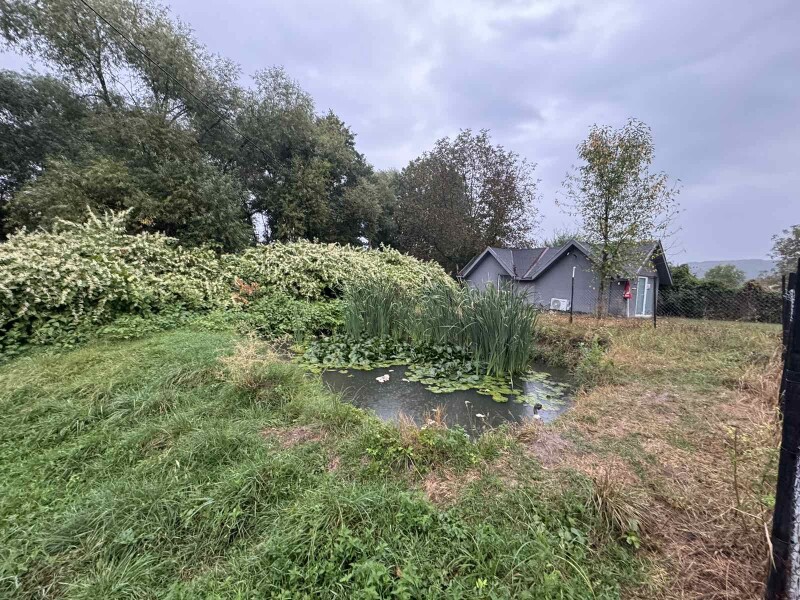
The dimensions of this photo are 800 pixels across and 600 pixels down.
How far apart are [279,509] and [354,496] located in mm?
393

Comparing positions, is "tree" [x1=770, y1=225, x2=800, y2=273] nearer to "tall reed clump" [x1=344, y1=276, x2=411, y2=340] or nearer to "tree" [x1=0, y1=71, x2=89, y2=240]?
"tall reed clump" [x1=344, y1=276, x2=411, y2=340]

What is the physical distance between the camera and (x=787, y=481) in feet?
3.38

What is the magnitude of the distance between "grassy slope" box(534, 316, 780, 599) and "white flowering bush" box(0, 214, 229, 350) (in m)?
6.07

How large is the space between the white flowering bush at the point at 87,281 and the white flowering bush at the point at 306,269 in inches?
38.2

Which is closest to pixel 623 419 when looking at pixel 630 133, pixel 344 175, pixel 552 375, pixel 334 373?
pixel 552 375

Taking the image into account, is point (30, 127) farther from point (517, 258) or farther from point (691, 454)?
point (517, 258)

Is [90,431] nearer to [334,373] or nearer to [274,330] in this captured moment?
[334,373]

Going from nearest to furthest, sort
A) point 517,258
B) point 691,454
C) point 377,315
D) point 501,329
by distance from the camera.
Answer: point 691,454
point 501,329
point 377,315
point 517,258

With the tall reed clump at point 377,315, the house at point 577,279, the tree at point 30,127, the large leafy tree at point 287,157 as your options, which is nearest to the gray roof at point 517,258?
the house at point 577,279

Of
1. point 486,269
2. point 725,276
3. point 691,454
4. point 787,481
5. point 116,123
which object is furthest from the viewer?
point 486,269

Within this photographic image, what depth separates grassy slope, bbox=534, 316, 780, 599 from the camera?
4.53ft

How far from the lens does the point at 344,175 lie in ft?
53.7

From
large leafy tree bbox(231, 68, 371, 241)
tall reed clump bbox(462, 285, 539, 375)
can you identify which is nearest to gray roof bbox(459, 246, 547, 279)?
large leafy tree bbox(231, 68, 371, 241)

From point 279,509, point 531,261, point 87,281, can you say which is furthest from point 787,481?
point 531,261
